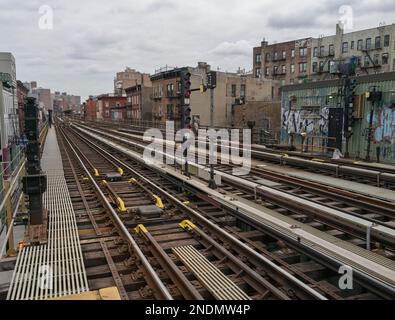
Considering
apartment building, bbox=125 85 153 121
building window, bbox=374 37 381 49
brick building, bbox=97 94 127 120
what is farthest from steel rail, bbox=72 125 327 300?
brick building, bbox=97 94 127 120

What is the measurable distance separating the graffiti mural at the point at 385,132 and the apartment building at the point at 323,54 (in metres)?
31.3

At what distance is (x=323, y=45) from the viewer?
7256cm

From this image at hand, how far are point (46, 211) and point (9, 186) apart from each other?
1.67 m

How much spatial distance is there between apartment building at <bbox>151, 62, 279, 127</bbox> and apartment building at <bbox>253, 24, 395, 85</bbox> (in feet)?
23.4

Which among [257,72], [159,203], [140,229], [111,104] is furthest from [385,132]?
[111,104]

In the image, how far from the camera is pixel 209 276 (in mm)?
6129

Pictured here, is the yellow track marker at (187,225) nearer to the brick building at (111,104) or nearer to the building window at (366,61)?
the building window at (366,61)

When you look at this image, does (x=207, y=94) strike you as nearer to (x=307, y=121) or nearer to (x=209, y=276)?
(x=307, y=121)

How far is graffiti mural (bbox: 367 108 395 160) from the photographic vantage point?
20.1m

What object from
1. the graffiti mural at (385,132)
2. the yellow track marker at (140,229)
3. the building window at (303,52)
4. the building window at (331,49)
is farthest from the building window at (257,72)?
the yellow track marker at (140,229)

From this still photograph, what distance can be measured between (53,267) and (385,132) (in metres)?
19.5

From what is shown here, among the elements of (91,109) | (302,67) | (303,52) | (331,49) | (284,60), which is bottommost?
Answer: (91,109)
